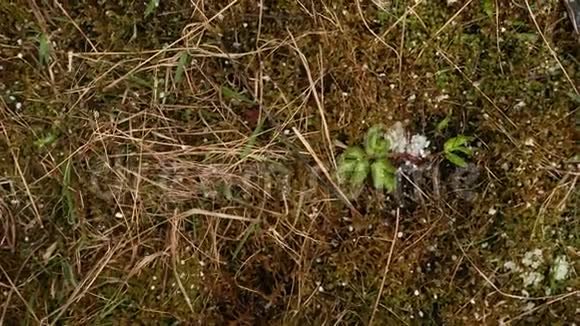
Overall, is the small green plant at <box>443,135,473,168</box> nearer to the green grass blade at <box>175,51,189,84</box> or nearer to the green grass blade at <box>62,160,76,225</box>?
the green grass blade at <box>175,51,189,84</box>

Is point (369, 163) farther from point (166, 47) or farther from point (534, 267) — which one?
point (166, 47)

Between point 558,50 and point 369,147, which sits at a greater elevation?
point 558,50

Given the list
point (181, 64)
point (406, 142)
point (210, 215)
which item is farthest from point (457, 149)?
point (181, 64)

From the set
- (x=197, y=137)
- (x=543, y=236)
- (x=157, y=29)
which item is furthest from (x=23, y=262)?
(x=543, y=236)

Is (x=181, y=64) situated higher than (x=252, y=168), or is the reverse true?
(x=181, y=64)

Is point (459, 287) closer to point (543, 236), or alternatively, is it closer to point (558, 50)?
point (543, 236)

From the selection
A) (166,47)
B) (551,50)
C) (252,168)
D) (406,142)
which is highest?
(551,50)

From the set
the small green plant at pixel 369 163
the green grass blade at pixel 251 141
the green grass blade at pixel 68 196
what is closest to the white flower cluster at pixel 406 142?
the small green plant at pixel 369 163

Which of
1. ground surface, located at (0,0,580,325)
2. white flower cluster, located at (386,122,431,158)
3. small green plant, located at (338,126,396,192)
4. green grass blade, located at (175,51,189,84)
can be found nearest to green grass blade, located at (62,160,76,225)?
ground surface, located at (0,0,580,325)
